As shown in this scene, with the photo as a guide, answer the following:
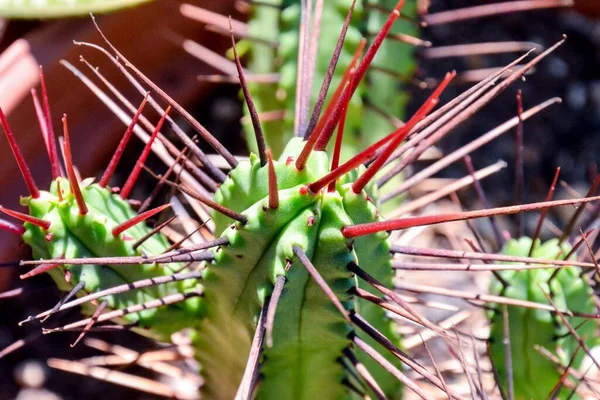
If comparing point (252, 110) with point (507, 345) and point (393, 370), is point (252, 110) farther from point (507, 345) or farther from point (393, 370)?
point (507, 345)

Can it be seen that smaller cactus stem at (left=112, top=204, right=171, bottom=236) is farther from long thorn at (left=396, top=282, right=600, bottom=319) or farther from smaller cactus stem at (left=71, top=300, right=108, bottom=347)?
long thorn at (left=396, top=282, right=600, bottom=319)

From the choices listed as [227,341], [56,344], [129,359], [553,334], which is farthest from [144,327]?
[56,344]

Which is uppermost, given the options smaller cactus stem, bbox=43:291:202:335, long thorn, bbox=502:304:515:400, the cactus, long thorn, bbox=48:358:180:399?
the cactus

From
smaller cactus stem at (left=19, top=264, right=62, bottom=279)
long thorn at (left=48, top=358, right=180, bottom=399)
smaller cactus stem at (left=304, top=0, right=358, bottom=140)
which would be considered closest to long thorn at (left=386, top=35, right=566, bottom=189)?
smaller cactus stem at (left=304, top=0, right=358, bottom=140)

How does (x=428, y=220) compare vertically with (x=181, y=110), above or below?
below

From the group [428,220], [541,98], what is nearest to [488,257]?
[428,220]
